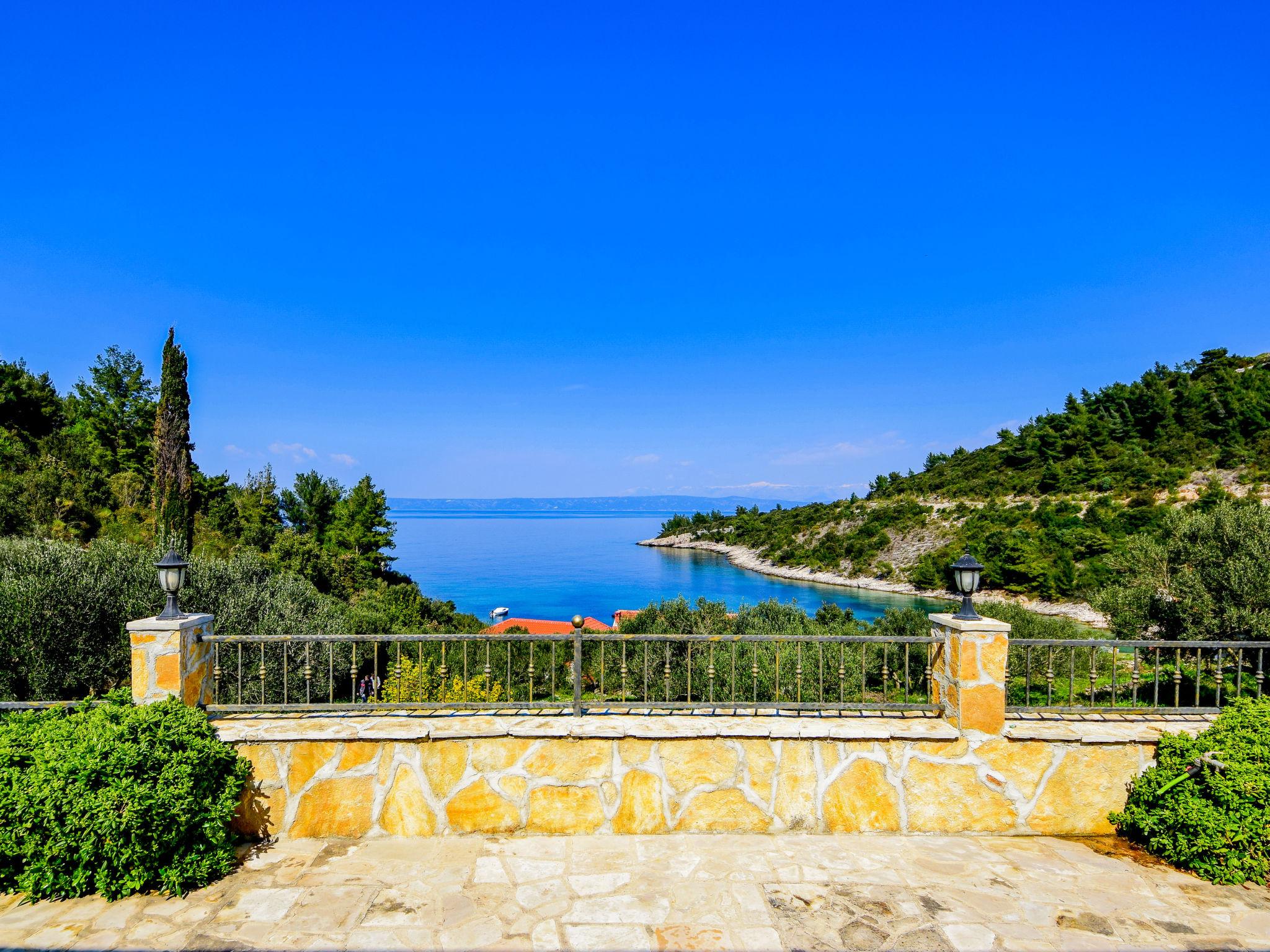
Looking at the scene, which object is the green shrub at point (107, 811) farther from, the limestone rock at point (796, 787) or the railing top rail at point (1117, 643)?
the railing top rail at point (1117, 643)

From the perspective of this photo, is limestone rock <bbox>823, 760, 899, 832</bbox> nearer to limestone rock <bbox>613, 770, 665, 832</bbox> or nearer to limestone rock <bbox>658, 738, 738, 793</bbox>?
limestone rock <bbox>658, 738, 738, 793</bbox>

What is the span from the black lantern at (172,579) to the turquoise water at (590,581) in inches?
783

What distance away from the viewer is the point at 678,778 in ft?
16.3

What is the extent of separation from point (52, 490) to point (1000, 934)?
104 feet

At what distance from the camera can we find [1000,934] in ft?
11.9

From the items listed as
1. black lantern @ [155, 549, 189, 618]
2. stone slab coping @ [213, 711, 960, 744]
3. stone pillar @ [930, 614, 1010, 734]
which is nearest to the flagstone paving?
stone slab coping @ [213, 711, 960, 744]

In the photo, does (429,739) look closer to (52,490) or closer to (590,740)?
(590,740)

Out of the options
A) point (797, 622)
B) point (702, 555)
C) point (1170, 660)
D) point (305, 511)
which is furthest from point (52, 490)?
point (702, 555)

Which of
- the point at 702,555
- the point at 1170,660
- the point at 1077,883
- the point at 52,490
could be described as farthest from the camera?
the point at 702,555

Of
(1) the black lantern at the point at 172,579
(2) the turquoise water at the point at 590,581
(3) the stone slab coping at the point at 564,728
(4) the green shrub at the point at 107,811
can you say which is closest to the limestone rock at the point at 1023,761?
(3) the stone slab coping at the point at 564,728

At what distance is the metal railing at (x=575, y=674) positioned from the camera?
542 centimetres

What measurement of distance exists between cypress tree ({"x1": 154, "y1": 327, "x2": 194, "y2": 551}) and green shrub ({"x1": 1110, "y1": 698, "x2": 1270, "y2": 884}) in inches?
1105

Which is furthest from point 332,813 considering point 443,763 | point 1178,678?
point 1178,678

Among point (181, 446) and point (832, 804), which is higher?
point (181, 446)
